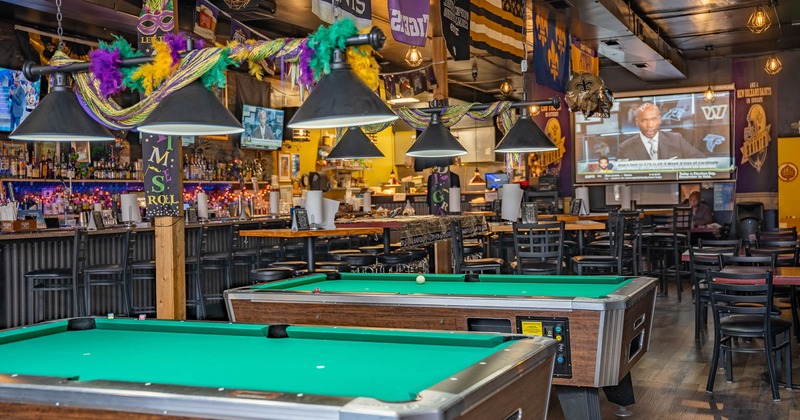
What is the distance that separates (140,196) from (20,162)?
1.95 m

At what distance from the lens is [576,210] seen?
11578 mm

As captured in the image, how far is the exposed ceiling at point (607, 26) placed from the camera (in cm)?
916

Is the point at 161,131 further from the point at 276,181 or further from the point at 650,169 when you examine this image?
the point at 650,169

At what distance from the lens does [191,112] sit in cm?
376

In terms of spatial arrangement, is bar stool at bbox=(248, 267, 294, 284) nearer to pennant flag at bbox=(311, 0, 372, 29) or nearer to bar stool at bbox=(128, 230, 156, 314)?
bar stool at bbox=(128, 230, 156, 314)

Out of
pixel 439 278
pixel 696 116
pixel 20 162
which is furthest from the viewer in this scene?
pixel 696 116

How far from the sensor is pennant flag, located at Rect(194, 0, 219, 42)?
28.9 feet

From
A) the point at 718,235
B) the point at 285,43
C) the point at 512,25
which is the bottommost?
the point at 718,235

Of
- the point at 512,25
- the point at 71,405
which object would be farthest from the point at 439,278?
the point at 512,25

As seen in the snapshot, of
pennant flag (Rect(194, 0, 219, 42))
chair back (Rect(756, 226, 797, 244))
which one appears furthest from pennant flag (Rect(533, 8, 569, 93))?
pennant flag (Rect(194, 0, 219, 42))

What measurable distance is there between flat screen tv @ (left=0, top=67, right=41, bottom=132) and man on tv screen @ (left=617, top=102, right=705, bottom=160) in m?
11.9

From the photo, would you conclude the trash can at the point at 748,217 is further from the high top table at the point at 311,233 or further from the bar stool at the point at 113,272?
A: the bar stool at the point at 113,272

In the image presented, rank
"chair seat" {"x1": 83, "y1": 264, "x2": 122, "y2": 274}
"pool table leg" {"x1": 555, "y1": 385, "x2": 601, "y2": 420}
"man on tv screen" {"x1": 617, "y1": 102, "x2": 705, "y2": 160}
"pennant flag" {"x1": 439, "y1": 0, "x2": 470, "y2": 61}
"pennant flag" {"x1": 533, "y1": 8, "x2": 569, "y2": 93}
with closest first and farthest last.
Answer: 1. "pool table leg" {"x1": 555, "y1": 385, "x2": 601, "y2": 420}
2. "chair seat" {"x1": 83, "y1": 264, "x2": 122, "y2": 274}
3. "pennant flag" {"x1": 439, "y1": 0, "x2": 470, "y2": 61}
4. "pennant flag" {"x1": 533, "y1": 8, "x2": 569, "y2": 93}
5. "man on tv screen" {"x1": 617, "y1": 102, "x2": 705, "y2": 160}

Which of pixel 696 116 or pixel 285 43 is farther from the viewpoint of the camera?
pixel 696 116
